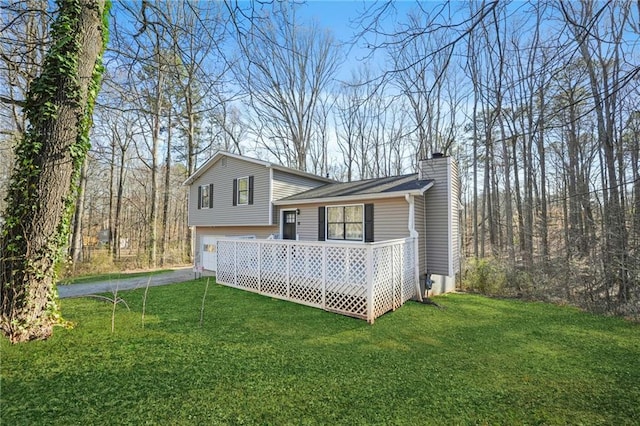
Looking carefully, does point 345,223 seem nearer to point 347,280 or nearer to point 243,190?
point 347,280

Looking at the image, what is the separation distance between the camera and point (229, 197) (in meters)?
11.8

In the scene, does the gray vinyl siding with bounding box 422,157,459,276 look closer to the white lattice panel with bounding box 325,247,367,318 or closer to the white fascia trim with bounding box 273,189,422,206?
the white fascia trim with bounding box 273,189,422,206

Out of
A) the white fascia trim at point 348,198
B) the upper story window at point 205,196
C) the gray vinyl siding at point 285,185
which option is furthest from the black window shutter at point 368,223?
the upper story window at point 205,196

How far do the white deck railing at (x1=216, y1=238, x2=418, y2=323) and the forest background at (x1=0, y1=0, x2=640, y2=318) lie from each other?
2521mm

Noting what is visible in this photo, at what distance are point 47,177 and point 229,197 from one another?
27.0 feet

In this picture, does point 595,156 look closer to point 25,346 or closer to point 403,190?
point 403,190

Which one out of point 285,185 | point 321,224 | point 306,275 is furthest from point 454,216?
point 285,185

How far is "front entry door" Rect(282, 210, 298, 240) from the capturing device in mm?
10255

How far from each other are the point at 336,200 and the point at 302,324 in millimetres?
4544

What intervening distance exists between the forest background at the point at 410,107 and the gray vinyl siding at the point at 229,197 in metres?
2.52

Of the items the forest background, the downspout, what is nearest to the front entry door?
the forest background

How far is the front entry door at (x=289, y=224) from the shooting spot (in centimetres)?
1025

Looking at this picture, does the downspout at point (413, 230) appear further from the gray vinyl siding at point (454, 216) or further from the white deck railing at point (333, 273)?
the gray vinyl siding at point (454, 216)

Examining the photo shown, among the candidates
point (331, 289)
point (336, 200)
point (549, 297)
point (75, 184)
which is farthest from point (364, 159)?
point (75, 184)
